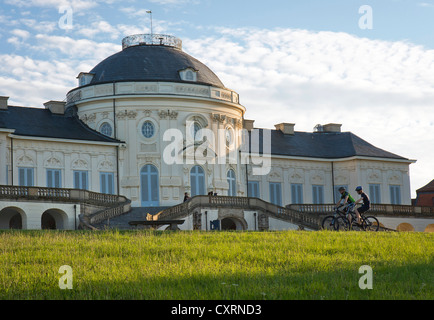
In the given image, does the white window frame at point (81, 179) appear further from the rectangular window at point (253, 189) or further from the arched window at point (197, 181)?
the rectangular window at point (253, 189)

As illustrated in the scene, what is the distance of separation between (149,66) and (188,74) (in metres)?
2.74

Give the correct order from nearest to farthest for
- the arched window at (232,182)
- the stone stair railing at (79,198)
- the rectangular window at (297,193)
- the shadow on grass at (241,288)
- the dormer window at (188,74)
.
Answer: the shadow on grass at (241,288), the stone stair railing at (79,198), the dormer window at (188,74), the arched window at (232,182), the rectangular window at (297,193)

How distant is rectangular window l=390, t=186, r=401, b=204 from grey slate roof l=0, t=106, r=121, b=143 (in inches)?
956

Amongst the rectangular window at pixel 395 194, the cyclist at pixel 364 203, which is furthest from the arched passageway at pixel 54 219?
the rectangular window at pixel 395 194

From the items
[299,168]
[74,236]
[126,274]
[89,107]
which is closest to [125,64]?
[89,107]

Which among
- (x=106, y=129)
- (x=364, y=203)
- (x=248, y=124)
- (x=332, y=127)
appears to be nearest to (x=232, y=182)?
(x=248, y=124)

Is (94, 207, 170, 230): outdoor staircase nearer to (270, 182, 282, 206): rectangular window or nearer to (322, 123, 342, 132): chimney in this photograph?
(270, 182, 282, 206): rectangular window

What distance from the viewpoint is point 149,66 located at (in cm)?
5262

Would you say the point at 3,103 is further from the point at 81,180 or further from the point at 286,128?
the point at 286,128

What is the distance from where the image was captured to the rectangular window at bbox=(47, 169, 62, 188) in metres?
48.4

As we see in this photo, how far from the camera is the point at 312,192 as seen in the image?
61.5m

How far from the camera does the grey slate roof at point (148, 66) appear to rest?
52.2m

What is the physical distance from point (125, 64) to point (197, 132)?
693 centimetres

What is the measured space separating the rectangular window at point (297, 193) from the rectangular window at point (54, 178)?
19.8 m
